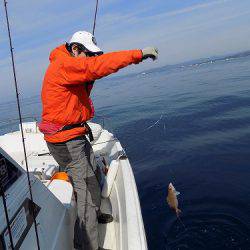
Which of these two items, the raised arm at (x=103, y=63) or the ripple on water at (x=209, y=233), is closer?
the raised arm at (x=103, y=63)

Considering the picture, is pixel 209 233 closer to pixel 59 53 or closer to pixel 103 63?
pixel 103 63

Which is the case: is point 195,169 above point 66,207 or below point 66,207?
below

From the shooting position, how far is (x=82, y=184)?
14.0 ft

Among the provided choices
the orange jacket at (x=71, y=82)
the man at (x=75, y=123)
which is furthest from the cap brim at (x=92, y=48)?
the orange jacket at (x=71, y=82)

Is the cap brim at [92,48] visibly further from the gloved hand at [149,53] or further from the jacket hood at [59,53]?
the gloved hand at [149,53]

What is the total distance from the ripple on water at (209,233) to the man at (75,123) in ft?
8.22

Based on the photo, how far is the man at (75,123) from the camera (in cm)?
397

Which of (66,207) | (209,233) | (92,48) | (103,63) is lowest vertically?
(209,233)

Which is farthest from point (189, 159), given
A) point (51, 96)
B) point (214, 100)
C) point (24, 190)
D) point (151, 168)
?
point (214, 100)

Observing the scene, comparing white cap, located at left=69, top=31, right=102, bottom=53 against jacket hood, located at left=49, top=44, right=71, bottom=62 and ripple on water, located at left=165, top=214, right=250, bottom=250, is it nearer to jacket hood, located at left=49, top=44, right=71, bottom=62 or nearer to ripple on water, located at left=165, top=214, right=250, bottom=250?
jacket hood, located at left=49, top=44, right=71, bottom=62

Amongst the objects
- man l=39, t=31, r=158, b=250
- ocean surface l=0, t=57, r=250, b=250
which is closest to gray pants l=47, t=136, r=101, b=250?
man l=39, t=31, r=158, b=250

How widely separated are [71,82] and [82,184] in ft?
4.39

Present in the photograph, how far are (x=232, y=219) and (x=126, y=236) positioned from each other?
3388mm

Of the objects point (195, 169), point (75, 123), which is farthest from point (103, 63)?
point (195, 169)
